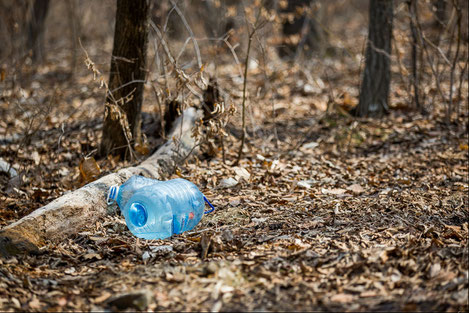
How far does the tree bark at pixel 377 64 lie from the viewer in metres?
7.03

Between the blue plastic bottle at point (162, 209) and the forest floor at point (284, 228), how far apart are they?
102mm

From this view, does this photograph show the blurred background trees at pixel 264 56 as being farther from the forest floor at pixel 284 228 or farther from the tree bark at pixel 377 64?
the forest floor at pixel 284 228

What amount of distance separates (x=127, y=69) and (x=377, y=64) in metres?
3.54

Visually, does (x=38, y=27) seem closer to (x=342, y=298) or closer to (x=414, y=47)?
(x=414, y=47)

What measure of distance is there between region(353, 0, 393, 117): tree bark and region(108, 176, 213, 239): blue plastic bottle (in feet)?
12.0

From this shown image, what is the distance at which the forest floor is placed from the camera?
2.99m

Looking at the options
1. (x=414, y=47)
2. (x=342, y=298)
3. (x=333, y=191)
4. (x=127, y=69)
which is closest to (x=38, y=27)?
(x=127, y=69)

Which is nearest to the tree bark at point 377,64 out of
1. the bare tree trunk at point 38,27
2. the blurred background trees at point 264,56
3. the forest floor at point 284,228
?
the blurred background trees at point 264,56

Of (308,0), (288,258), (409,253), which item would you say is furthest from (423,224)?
(308,0)

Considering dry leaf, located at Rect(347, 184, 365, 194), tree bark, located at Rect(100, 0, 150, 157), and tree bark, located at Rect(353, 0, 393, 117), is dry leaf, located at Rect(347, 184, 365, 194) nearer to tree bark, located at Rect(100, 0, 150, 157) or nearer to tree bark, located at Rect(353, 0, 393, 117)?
tree bark, located at Rect(353, 0, 393, 117)

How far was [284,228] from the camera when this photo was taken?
4.05m

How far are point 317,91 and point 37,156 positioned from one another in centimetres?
486

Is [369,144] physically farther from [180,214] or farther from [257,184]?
[180,214]

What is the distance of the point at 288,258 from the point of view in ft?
11.1
